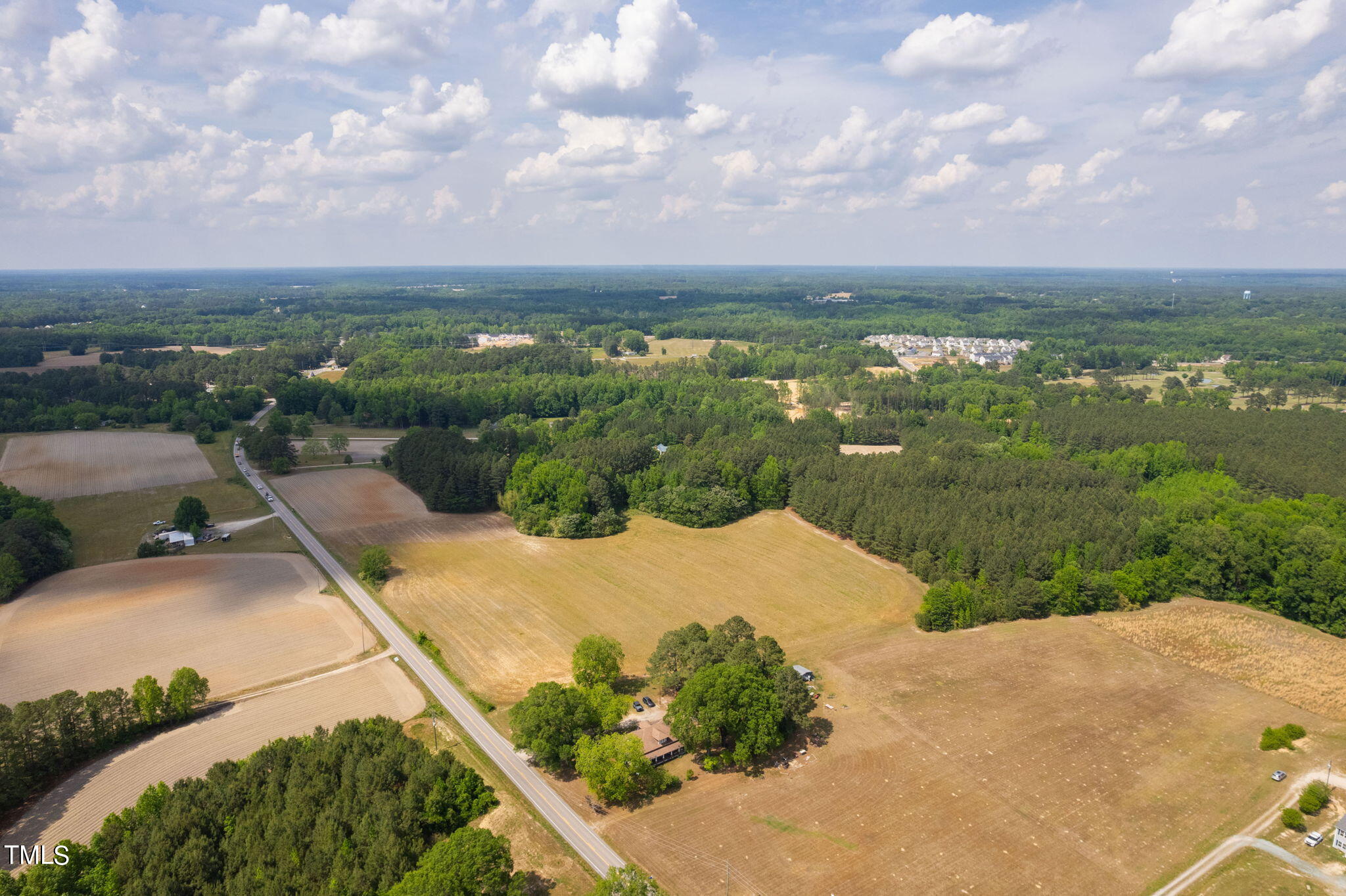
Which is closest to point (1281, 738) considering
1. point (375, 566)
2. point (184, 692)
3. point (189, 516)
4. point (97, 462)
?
point (184, 692)

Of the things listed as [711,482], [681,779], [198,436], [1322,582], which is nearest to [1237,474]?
[1322,582]

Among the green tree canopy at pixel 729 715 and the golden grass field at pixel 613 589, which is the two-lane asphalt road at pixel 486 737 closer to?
the golden grass field at pixel 613 589

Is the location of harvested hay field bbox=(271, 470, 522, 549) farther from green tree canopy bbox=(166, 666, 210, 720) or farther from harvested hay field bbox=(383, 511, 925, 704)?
green tree canopy bbox=(166, 666, 210, 720)

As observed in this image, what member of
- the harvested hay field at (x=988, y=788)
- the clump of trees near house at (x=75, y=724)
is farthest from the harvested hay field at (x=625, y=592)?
the clump of trees near house at (x=75, y=724)

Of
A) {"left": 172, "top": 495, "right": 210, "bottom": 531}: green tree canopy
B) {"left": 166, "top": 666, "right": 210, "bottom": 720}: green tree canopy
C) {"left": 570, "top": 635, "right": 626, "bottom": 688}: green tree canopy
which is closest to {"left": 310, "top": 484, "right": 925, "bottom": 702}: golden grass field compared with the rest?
{"left": 570, "top": 635, "right": 626, "bottom": 688}: green tree canopy

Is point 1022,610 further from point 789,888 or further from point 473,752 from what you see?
point 473,752

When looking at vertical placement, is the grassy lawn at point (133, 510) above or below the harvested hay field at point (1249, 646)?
above

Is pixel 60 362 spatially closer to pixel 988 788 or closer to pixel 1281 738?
pixel 988 788
